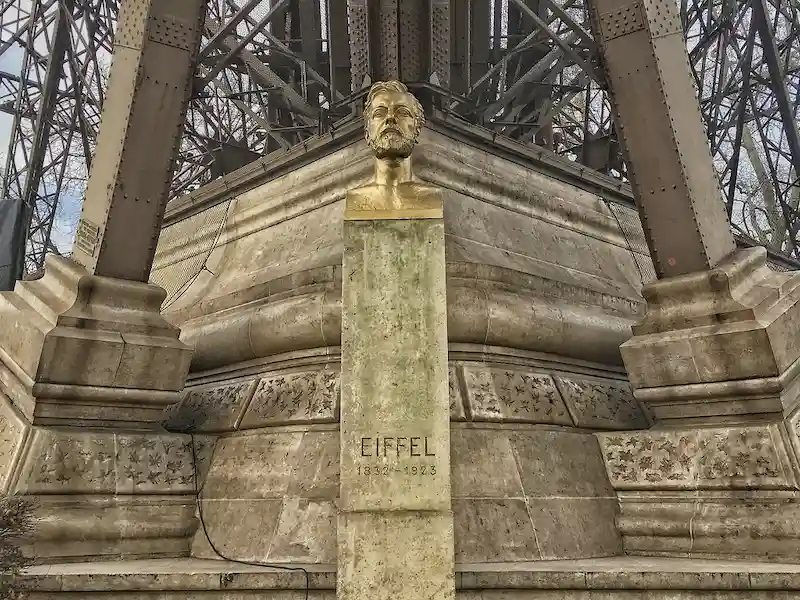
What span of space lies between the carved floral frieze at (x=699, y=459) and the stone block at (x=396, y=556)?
200 centimetres

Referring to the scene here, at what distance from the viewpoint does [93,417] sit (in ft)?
14.8

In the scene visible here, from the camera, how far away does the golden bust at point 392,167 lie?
11.1 feet

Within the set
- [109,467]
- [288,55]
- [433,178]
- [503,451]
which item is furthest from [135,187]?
[288,55]

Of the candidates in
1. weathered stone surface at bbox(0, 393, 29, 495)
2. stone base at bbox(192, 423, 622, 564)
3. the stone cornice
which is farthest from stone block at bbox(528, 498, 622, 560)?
the stone cornice

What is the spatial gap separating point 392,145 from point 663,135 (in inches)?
96.9

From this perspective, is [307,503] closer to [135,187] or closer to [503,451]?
[503,451]

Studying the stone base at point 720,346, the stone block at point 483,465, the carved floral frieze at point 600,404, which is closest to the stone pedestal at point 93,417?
the stone block at point 483,465

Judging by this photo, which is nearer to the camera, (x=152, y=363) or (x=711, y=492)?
(x=711, y=492)

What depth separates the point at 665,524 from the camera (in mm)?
4203

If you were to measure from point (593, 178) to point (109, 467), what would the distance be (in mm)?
5370

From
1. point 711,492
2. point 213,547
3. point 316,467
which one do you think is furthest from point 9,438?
point 711,492

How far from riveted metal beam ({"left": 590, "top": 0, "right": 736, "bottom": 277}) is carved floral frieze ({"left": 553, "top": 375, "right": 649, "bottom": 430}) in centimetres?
100

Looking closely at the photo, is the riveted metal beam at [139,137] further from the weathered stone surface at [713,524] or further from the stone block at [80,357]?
the weathered stone surface at [713,524]

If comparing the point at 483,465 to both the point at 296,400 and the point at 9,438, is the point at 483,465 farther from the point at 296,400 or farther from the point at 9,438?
the point at 9,438
